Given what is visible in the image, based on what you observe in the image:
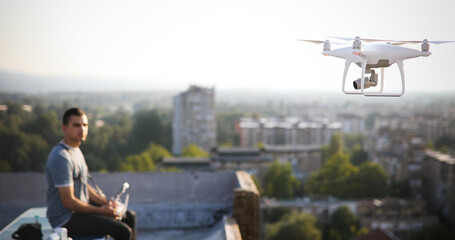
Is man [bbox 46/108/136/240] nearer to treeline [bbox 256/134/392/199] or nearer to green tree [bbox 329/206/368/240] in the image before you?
green tree [bbox 329/206/368/240]

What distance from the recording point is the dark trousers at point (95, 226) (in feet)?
8.23

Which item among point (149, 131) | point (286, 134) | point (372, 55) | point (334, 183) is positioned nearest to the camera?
point (372, 55)

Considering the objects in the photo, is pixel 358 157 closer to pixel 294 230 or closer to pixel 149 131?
pixel 149 131

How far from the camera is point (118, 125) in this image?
1400 inches

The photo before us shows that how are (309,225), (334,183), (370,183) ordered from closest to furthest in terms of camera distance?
(309,225) < (334,183) < (370,183)

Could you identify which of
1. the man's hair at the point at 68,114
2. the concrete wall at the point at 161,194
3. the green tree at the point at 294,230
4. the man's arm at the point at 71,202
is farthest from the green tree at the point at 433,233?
the man's hair at the point at 68,114

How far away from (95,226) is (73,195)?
223mm

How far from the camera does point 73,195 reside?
8.02 feet

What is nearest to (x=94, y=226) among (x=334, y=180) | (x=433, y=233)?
(x=433, y=233)

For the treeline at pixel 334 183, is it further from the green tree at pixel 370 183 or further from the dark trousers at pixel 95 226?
the dark trousers at pixel 95 226

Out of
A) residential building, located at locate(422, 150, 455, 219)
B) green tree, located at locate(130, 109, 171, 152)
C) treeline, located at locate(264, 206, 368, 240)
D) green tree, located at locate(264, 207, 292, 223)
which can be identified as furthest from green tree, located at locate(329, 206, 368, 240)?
green tree, located at locate(130, 109, 171, 152)

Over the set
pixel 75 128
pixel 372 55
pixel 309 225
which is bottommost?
pixel 309 225

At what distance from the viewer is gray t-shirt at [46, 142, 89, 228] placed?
2.41 metres

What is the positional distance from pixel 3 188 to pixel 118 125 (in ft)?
103
